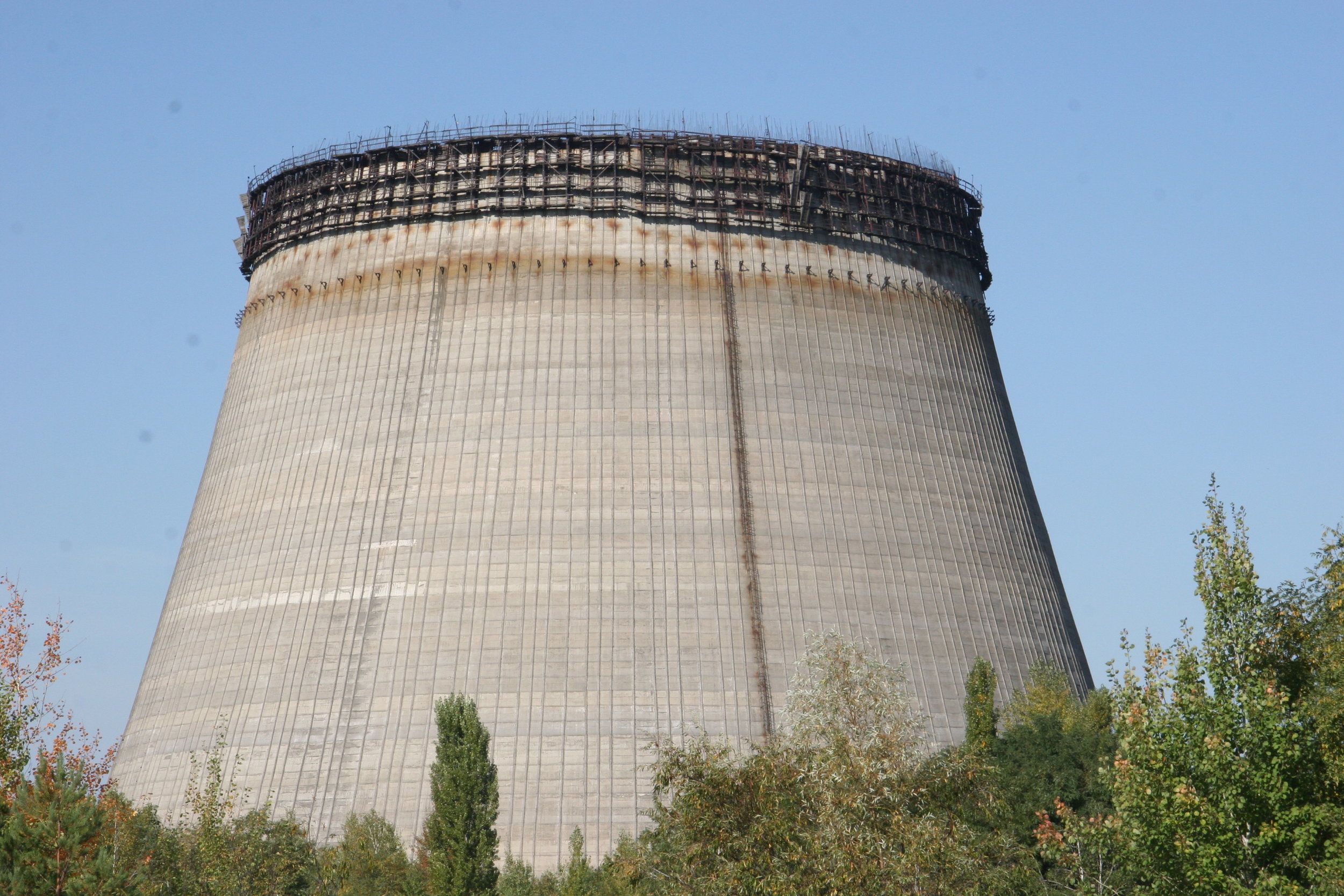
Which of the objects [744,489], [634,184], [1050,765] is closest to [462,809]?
[744,489]

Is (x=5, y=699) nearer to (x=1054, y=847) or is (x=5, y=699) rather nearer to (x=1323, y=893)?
(x=1054, y=847)

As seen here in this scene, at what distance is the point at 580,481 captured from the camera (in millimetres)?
29672

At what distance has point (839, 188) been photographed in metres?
34.3

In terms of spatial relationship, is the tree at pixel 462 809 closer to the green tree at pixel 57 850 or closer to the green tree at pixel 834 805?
the green tree at pixel 834 805

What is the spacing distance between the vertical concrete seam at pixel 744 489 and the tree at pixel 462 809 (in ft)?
19.9

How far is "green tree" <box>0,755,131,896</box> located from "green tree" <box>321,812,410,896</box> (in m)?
9.39

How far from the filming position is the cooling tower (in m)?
28.0

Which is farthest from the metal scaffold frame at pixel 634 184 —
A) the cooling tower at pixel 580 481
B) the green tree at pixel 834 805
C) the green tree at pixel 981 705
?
the green tree at pixel 834 805

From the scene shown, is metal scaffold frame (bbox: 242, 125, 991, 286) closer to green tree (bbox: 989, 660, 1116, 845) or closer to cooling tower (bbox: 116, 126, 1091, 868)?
cooling tower (bbox: 116, 126, 1091, 868)

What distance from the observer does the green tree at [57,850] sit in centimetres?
1437

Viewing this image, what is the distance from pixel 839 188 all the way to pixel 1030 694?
1225 cm

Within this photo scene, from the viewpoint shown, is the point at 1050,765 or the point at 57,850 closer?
the point at 57,850

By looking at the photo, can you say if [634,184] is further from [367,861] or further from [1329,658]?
[1329,658]

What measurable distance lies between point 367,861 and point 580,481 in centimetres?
845
